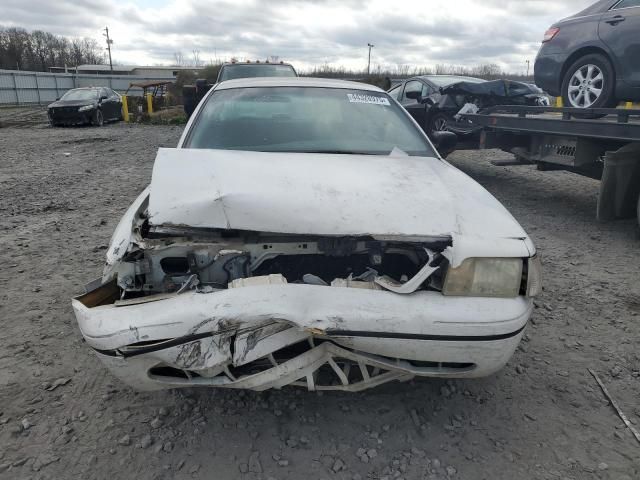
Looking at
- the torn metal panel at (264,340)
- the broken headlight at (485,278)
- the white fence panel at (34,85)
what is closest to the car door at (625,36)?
the broken headlight at (485,278)

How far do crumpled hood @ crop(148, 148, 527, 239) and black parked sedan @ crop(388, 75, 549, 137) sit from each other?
5.30 m

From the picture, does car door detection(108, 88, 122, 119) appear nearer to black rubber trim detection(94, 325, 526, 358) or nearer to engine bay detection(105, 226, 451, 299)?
engine bay detection(105, 226, 451, 299)

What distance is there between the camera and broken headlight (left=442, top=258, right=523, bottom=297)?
1958 millimetres

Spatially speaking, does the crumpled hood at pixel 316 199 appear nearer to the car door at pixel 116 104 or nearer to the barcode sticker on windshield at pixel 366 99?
the barcode sticker on windshield at pixel 366 99

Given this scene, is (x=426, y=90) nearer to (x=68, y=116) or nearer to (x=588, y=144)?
(x=588, y=144)

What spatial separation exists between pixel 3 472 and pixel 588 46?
651cm

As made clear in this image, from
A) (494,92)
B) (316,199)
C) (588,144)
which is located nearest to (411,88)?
(494,92)

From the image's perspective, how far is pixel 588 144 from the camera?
514cm

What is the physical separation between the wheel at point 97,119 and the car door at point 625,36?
50.4ft

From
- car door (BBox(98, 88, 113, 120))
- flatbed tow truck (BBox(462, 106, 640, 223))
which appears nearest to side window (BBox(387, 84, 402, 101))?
flatbed tow truck (BBox(462, 106, 640, 223))

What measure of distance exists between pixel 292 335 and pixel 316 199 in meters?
0.67

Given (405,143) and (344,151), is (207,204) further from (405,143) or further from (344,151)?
(405,143)

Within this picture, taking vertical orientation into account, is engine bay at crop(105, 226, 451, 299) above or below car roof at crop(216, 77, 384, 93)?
below

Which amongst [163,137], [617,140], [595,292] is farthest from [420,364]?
[163,137]
